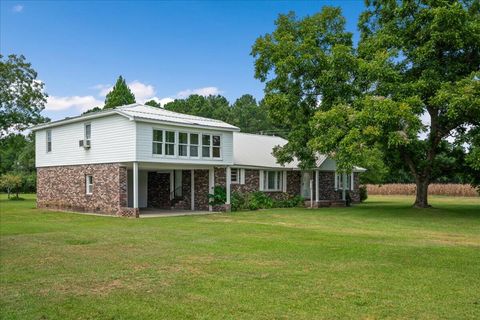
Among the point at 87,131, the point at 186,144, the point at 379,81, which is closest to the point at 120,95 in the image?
the point at 87,131

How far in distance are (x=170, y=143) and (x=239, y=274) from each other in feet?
52.6

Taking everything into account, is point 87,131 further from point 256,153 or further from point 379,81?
point 379,81

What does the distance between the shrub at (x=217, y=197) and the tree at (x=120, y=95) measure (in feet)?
85.3

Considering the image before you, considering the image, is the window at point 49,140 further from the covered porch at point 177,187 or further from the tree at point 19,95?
the tree at point 19,95

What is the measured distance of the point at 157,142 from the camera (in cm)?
2345

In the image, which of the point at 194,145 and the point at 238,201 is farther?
the point at 238,201

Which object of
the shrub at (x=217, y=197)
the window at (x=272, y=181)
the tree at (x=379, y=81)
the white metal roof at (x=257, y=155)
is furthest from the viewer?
the window at (x=272, y=181)

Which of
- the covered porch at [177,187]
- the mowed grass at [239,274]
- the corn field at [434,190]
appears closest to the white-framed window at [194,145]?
the covered porch at [177,187]

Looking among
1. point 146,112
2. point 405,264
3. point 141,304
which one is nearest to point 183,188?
point 146,112

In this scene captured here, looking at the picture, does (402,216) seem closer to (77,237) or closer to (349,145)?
(349,145)

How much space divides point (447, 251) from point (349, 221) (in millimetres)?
8890

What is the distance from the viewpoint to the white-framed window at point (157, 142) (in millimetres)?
23422

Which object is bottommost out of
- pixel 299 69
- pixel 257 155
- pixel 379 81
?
pixel 257 155

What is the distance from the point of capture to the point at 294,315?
19.8 feet
